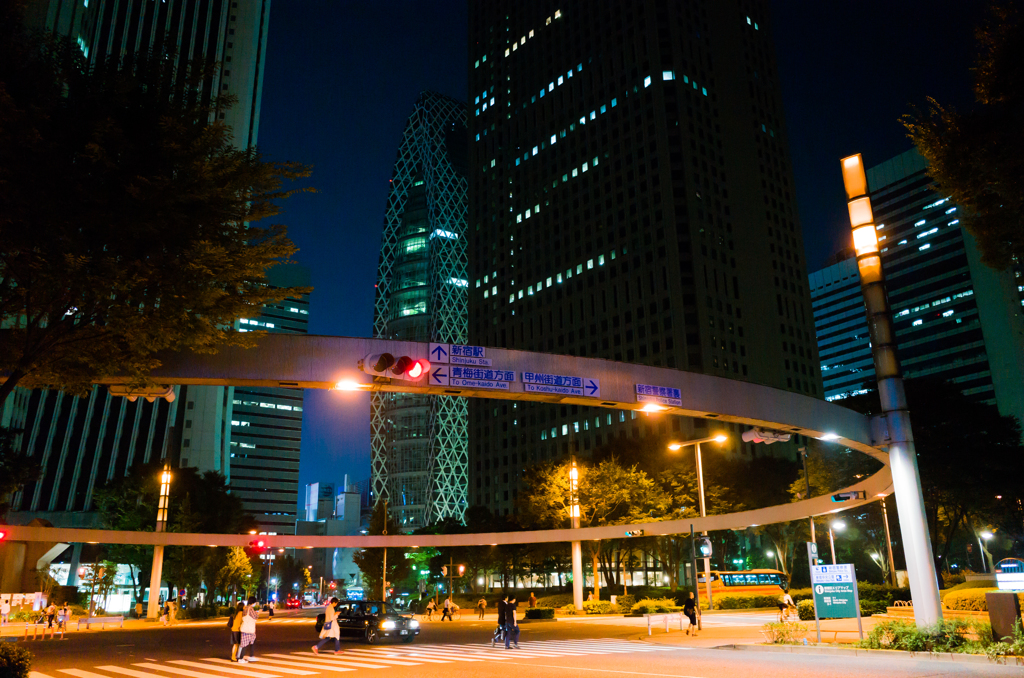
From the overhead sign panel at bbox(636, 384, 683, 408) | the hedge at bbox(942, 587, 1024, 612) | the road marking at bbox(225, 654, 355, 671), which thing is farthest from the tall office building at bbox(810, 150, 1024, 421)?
the road marking at bbox(225, 654, 355, 671)

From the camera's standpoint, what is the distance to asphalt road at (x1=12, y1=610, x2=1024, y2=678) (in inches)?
579

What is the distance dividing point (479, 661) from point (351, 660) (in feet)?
13.3

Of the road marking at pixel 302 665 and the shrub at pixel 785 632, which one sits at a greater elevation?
the shrub at pixel 785 632

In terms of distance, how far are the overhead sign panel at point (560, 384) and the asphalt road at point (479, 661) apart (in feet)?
20.5

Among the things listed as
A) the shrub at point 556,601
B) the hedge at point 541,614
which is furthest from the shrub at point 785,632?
the shrub at point 556,601

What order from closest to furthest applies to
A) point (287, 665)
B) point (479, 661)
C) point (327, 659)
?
point (479, 661) < point (287, 665) < point (327, 659)

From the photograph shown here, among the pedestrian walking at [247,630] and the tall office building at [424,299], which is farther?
the tall office building at [424,299]

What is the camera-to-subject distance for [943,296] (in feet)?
553

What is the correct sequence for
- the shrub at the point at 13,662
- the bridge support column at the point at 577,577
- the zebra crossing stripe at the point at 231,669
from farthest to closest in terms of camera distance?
the bridge support column at the point at 577,577, the zebra crossing stripe at the point at 231,669, the shrub at the point at 13,662

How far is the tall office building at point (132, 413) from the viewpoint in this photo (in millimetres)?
100812

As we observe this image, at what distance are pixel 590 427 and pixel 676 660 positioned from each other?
332ft

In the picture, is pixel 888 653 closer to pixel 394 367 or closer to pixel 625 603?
pixel 394 367

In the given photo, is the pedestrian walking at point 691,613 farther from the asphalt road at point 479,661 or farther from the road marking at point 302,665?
the road marking at point 302,665

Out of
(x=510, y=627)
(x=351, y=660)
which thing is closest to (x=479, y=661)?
(x=351, y=660)
